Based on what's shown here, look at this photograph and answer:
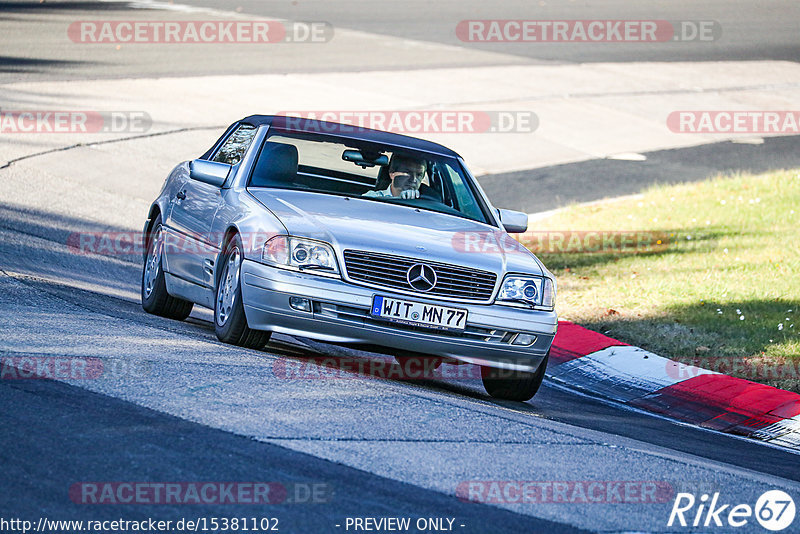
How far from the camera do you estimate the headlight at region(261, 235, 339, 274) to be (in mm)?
7281

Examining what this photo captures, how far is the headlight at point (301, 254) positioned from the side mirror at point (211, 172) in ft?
4.20

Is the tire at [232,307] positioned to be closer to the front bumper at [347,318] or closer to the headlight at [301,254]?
the front bumper at [347,318]

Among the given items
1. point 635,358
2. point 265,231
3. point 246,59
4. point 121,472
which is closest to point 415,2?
point 246,59

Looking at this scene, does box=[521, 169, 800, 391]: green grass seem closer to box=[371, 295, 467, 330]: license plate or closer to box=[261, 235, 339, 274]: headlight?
box=[371, 295, 467, 330]: license plate

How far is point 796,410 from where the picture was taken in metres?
8.98

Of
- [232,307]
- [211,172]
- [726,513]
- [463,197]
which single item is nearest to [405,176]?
[463,197]

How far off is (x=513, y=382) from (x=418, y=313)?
118 centimetres

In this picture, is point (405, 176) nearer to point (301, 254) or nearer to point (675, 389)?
point (301, 254)

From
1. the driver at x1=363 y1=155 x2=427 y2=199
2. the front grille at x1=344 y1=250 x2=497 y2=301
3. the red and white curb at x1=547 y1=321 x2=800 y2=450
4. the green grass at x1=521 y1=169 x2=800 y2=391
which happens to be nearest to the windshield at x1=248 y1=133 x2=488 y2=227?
the driver at x1=363 y1=155 x2=427 y2=199

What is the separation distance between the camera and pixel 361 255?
7289 millimetres

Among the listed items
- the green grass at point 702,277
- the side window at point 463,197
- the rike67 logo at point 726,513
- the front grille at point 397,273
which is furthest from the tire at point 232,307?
the green grass at point 702,277

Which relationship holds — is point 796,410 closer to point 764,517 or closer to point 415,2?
point 764,517

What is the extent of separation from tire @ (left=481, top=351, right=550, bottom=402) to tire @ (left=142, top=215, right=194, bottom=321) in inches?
98.6

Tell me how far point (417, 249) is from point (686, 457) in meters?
2.00
